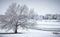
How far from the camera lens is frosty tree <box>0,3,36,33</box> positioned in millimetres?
2078

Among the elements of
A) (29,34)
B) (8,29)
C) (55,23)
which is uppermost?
(55,23)

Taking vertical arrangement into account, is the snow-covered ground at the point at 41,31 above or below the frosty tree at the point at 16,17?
below

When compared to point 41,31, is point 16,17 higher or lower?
higher

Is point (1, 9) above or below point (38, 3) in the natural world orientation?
below

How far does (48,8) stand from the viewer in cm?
217

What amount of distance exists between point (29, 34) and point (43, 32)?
35 centimetres

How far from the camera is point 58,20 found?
7.09ft

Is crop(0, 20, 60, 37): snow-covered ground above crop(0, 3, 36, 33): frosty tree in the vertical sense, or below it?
below

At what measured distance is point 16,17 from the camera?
2.10m

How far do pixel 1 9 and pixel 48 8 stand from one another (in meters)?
1.18

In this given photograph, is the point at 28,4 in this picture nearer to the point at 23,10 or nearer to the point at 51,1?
the point at 23,10

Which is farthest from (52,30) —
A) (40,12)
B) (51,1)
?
(51,1)

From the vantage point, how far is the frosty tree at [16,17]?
6.82ft

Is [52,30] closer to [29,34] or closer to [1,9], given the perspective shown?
[29,34]
